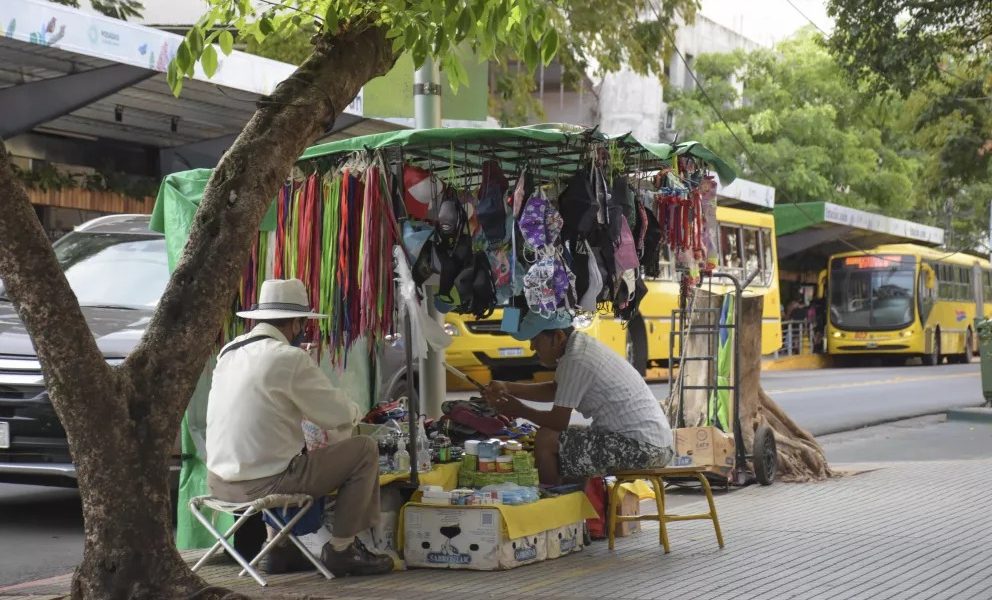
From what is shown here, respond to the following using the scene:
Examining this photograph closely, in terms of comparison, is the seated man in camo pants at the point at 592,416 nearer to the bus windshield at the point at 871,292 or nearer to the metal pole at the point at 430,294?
the metal pole at the point at 430,294

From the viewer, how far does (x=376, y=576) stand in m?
7.35

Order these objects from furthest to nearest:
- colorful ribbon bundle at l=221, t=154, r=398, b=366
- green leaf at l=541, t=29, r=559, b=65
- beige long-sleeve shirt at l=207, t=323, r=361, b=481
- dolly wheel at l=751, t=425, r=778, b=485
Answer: dolly wheel at l=751, t=425, r=778, b=485 < colorful ribbon bundle at l=221, t=154, r=398, b=366 < beige long-sleeve shirt at l=207, t=323, r=361, b=481 < green leaf at l=541, t=29, r=559, b=65

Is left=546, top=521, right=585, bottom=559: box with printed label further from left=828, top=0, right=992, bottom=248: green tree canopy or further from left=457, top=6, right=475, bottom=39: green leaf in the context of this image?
left=828, top=0, right=992, bottom=248: green tree canopy

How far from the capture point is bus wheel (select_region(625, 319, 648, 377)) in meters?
22.9

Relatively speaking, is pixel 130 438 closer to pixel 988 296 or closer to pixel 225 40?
pixel 225 40

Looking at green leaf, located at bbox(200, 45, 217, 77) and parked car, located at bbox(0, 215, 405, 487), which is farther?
parked car, located at bbox(0, 215, 405, 487)

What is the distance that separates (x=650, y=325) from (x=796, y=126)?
16.3m

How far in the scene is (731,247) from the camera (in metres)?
26.0

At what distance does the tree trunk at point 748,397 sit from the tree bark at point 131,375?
19.1 ft

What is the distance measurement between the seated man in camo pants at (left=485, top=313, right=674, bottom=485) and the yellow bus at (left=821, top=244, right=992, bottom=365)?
28.8 metres

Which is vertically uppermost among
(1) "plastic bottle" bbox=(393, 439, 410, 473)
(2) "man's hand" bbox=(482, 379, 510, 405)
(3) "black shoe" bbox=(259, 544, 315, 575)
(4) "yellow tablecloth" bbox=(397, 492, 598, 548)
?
(2) "man's hand" bbox=(482, 379, 510, 405)

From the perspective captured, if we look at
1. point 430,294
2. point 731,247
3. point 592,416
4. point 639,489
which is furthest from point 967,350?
point 592,416

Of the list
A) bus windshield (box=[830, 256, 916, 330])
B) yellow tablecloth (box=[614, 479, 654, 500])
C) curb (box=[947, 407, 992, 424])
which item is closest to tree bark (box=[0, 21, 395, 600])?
yellow tablecloth (box=[614, 479, 654, 500])

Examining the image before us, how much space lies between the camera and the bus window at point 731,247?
2552 centimetres
